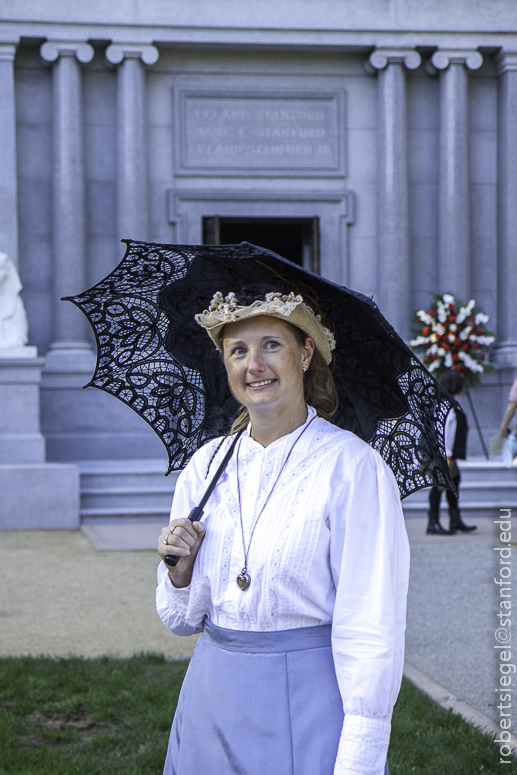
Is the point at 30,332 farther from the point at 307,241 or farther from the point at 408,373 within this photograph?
the point at 408,373

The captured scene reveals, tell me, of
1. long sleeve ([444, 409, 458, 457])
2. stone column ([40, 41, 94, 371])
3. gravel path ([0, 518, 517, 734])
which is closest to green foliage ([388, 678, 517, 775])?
gravel path ([0, 518, 517, 734])

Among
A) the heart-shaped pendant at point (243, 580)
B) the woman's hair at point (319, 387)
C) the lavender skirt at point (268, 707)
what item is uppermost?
the woman's hair at point (319, 387)

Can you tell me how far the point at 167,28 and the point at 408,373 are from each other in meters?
12.8

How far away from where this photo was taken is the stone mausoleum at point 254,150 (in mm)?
13328

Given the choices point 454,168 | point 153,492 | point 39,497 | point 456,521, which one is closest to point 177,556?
point 456,521

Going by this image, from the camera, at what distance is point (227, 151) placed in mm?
14172

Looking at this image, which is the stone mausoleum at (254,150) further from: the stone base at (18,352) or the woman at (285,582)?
the woman at (285,582)

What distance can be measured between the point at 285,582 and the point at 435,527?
7.48m

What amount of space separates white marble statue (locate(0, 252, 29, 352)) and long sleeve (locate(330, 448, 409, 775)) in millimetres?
10129

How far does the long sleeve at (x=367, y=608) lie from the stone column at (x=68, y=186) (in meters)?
11.8

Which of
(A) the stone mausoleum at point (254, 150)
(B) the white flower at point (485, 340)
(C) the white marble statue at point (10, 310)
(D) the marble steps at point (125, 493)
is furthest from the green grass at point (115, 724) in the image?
(B) the white flower at point (485, 340)

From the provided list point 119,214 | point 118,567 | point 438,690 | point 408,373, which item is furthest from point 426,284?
point 408,373

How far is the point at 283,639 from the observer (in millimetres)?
1860

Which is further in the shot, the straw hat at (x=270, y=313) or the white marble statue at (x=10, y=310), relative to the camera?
the white marble statue at (x=10, y=310)
